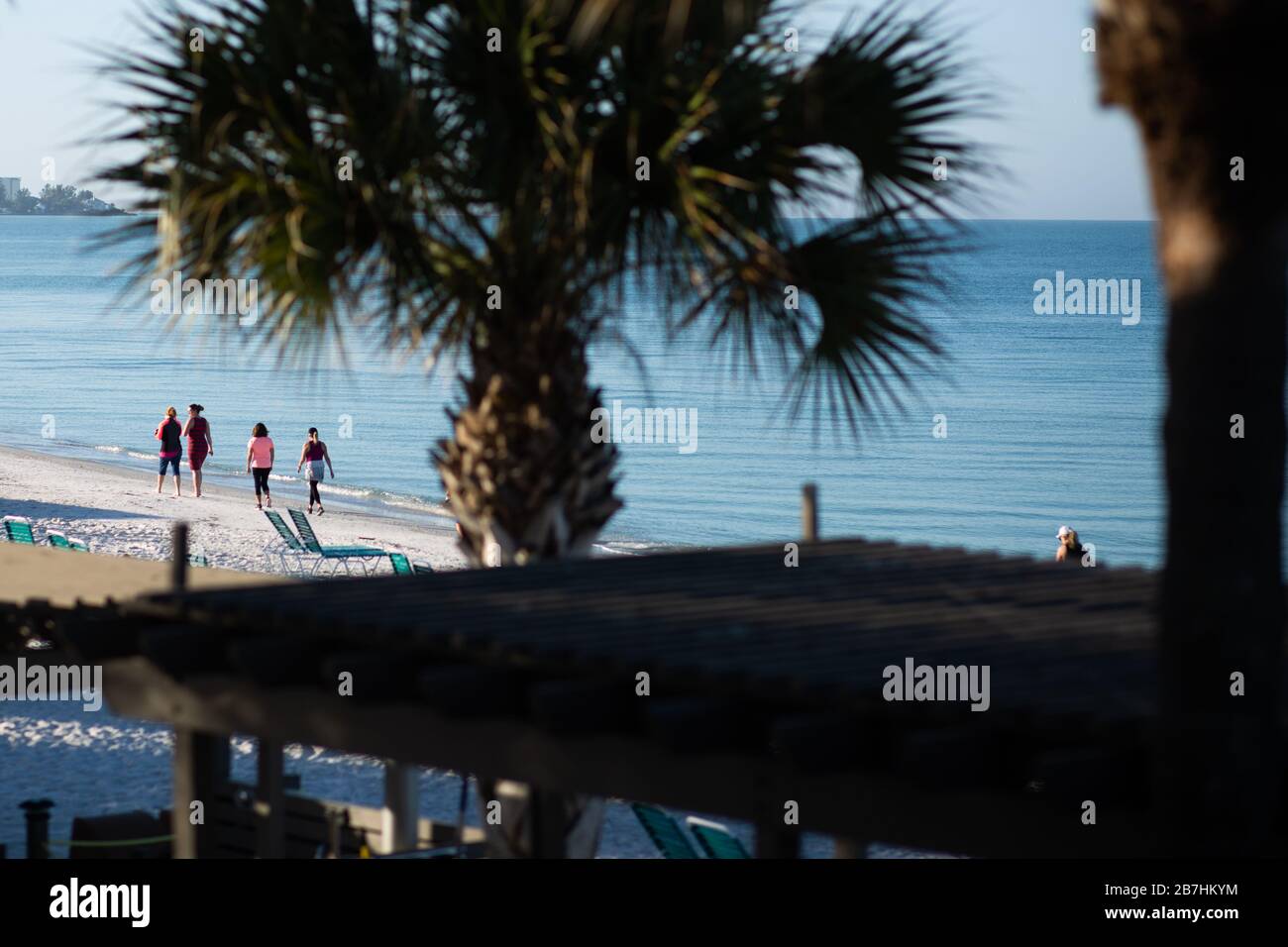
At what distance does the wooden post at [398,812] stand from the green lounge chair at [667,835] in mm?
1282

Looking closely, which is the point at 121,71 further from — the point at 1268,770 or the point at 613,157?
the point at 1268,770

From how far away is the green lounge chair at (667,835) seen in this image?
10.5 meters

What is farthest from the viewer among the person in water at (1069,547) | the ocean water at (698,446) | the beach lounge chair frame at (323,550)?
the beach lounge chair frame at (323,550)

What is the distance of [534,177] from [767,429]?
39465mm

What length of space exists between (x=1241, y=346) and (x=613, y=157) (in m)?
4.64

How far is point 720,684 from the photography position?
594 centimetres

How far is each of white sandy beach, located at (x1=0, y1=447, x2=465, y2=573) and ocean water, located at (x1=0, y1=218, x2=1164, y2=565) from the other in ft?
10.0

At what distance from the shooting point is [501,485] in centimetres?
951

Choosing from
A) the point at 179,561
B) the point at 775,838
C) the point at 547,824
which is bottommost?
the point at 547,824

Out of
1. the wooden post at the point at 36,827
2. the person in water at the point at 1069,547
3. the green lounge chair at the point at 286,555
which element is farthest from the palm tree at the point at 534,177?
the green lounge chair at the point at 286,555

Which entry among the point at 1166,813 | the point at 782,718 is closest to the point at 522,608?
the point at 782,718

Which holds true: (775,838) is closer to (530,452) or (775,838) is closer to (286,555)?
(530,452)

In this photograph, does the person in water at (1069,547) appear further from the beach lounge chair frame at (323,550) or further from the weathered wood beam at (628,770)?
the weathered wood beam at (628,770)

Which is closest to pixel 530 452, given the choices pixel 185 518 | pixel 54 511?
pixel 185 518
